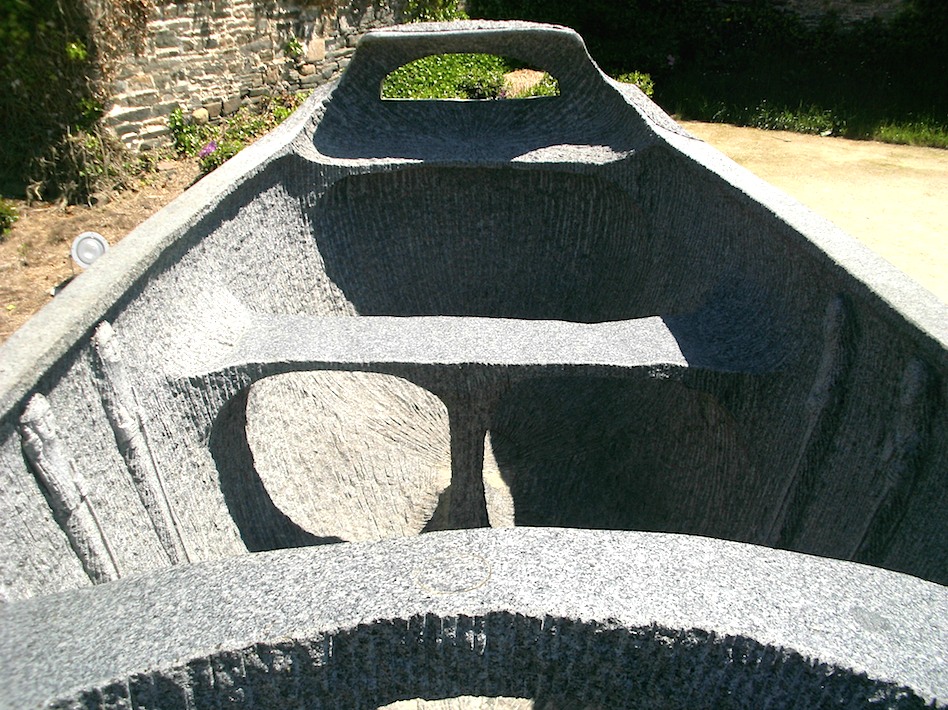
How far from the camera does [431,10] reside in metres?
9.70

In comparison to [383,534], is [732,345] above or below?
above

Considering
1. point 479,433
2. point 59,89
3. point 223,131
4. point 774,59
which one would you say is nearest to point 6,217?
point 59,89

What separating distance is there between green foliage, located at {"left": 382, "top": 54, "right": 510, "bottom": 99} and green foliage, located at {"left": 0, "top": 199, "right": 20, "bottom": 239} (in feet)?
13.0

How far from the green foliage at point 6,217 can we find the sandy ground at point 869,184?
6102 millimetres

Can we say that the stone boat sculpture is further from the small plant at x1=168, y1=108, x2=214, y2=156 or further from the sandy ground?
the small plant at x1=168, y1=108, x2=214, y2=156

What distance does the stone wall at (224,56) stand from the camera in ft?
21.5

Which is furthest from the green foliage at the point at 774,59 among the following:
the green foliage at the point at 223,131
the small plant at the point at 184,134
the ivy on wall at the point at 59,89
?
the ivy on wall at the point at 59,89

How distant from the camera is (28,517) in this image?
172 centimetres

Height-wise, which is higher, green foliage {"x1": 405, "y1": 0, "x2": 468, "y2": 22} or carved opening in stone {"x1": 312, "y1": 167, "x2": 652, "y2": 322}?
green foliage {"x1": 405, "y1": 0, "x2": 468, "y2": 22}

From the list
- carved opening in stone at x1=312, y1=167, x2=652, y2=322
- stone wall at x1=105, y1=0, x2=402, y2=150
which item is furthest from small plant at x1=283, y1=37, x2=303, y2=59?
carved opening in stone at x1=312, y1=167, x2=652, y2=322

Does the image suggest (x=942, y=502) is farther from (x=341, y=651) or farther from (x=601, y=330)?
(x=341, y=651)

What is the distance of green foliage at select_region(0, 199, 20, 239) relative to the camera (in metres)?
5.74

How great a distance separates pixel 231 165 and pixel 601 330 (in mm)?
1667

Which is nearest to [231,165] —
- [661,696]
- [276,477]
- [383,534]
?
[276,477]
